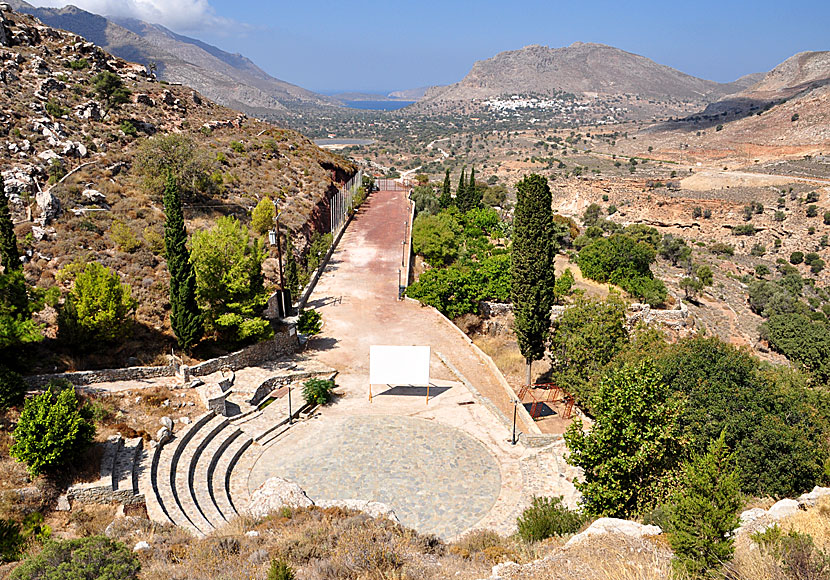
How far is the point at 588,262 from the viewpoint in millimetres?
38000

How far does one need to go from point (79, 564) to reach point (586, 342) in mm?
17567

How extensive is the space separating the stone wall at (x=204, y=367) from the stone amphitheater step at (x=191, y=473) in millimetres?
2910

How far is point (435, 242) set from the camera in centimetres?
3925

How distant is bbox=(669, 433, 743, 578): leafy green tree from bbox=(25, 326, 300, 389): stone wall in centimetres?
1697

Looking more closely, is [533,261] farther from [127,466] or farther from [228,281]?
[127,466]

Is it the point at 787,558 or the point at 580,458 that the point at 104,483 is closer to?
the point at 580,458

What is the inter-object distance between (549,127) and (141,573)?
7562 inches

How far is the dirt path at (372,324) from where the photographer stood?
22.7 metres

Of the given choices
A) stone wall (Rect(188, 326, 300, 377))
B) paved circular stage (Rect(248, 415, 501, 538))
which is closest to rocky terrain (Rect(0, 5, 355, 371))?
stone wall (Rect(188, 326, 300, 377))

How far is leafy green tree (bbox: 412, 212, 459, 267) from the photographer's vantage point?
39281mm

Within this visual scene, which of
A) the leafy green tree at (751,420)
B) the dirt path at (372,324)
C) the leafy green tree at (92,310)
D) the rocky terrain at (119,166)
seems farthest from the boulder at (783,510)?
the leafy green tree at (92,310)

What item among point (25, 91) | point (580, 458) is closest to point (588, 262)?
point (580, 458)

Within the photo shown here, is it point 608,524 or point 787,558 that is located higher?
point 787,558

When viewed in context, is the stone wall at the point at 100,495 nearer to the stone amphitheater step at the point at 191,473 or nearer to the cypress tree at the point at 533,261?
Result: the stone amphitheater step at the point at 191,473
